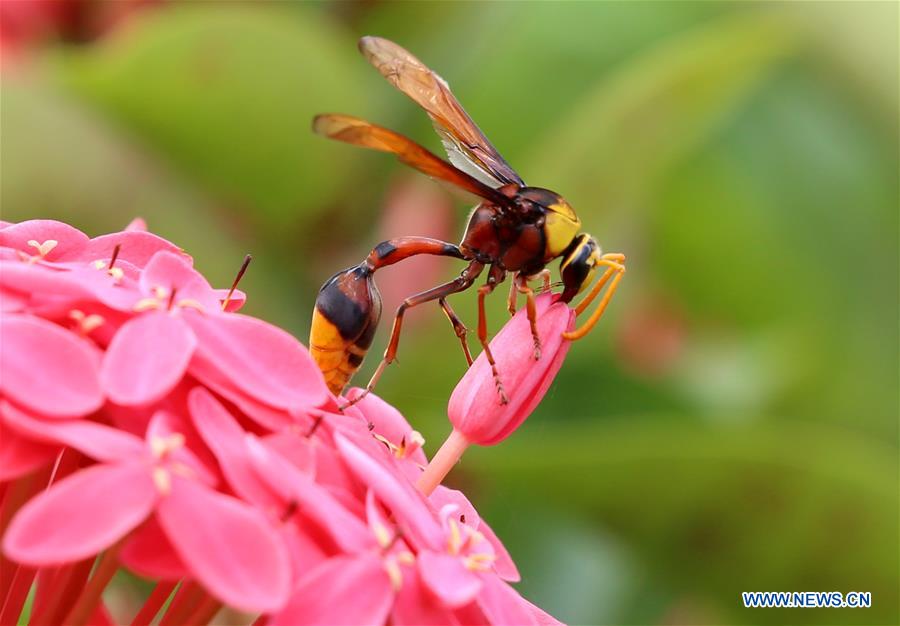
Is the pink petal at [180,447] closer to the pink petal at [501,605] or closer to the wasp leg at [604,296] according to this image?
the pink petal at [501,605]

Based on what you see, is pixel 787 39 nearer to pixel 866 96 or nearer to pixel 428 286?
pixel 866 96

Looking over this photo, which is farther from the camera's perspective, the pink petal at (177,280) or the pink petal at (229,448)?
the pink petal at (177,280)

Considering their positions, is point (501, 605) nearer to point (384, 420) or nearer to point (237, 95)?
point (384, 420)

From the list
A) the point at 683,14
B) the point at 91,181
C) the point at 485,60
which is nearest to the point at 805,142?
the point at 683,14

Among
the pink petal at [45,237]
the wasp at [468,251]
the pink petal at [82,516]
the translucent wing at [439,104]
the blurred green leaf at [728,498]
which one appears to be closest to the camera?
the pink petal at [82,516]

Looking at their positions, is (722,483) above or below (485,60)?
below

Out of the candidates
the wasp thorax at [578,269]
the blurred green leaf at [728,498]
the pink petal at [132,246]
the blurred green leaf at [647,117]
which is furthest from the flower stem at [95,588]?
the blurred green leaf at [647,117]
